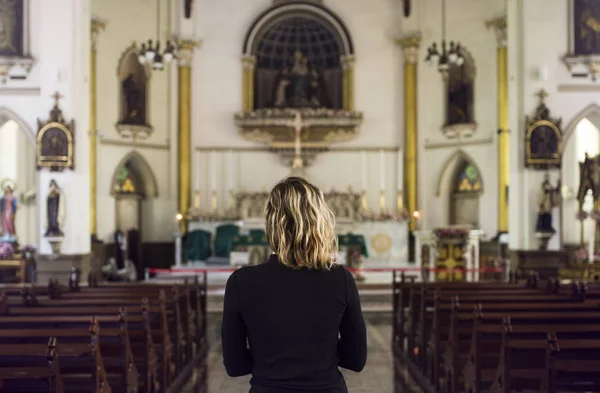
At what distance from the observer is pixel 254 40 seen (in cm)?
2008

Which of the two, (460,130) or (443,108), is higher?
(443,108)

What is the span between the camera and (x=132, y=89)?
18547 mm

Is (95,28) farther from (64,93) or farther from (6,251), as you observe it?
(6,251)

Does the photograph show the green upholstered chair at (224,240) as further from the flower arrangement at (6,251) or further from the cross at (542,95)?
the cross at (542,95)

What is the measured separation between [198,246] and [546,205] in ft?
28.6

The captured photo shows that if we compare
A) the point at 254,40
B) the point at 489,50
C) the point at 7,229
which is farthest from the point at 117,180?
the point at 489,50

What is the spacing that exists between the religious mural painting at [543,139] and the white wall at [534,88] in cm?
16

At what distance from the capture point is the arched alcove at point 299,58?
65.4ft

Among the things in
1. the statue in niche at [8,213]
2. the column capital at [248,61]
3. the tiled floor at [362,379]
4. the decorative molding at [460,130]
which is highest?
the column capital at [248,61]

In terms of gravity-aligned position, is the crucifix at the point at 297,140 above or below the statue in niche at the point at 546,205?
above

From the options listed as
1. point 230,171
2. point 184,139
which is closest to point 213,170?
point 230,171

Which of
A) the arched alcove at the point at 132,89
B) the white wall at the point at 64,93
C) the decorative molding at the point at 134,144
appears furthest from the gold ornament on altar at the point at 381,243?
the white wall at the point at 64,93

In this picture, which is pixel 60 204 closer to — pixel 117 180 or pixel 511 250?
pixel 117 180

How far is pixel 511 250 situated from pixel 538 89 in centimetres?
311
